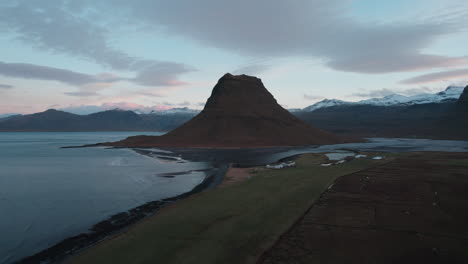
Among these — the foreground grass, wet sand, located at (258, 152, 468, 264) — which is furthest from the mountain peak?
wet sand, located at (258, 152, 468, 264)

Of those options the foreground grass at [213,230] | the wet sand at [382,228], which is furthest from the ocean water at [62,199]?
the wet sand at [382,228]

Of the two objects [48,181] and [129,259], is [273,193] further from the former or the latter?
[48,181]

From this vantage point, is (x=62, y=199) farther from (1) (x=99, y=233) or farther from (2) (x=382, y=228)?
(2) (x=382, y=228)

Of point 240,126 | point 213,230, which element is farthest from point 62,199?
point 240,126

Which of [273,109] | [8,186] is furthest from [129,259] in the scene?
[273,109]

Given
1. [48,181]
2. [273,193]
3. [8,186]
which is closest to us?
[273,193]

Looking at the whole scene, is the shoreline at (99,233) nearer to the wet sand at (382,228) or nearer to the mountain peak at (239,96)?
the wet sand at (382,228)
